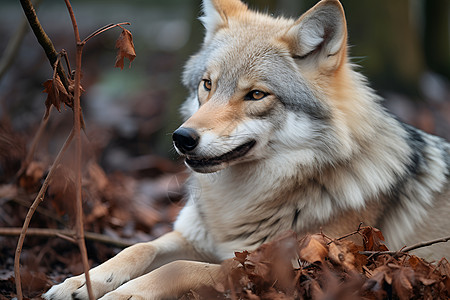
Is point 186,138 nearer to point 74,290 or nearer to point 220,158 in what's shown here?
point 220,158

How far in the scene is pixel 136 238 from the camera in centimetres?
430

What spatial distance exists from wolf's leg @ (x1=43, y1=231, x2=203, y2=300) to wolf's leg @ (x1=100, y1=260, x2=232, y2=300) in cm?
21

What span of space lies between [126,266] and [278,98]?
5.23ft

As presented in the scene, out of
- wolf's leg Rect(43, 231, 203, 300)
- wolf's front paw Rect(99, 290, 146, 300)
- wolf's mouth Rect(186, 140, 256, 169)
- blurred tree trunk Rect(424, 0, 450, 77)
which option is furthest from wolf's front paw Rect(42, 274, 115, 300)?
blurred tree trunk Rect(424, 0, 450, 77)

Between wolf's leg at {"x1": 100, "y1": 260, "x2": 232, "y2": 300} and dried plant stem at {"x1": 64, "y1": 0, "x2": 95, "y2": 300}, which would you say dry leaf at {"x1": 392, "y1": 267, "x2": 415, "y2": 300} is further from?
dried plant stem at {"x1": 64, "y1": 0, "x2": 95, "y2": 300}

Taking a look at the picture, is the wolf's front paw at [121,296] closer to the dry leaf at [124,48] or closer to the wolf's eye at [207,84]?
the dry leaf at [124,48]

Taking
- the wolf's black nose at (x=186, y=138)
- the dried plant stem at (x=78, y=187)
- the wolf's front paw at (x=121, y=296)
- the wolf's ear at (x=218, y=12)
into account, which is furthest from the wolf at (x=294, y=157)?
the dried plant stem at (x=78, y=187)

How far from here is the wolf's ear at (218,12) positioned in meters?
3.93

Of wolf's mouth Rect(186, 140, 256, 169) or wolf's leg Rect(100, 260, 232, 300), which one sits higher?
wolf's mouth Rect(186, 140, 256, 169)

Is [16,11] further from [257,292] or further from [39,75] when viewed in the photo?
[257,292]

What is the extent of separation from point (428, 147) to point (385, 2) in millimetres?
5004

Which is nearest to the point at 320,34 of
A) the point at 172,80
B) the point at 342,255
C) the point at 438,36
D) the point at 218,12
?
the point at 218,12

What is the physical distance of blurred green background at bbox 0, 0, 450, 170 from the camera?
6.83m

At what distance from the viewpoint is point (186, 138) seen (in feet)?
9.83
